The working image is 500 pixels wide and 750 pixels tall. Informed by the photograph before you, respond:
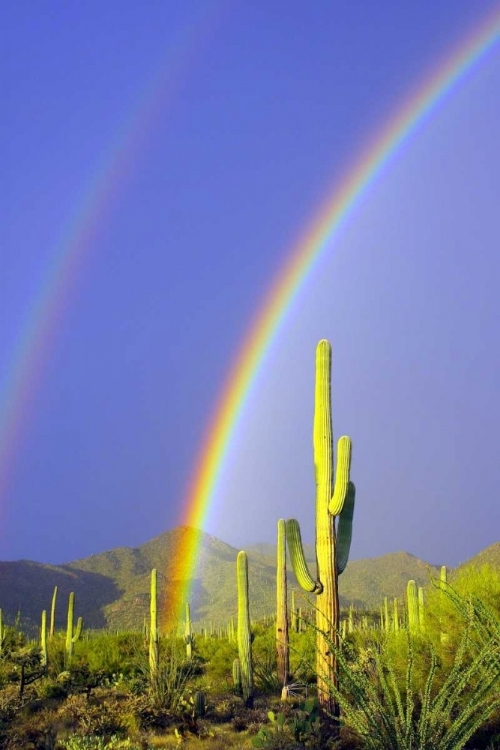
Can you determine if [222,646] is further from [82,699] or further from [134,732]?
[134,732]

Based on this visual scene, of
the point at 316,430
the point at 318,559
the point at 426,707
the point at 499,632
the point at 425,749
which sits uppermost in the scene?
the point at 316,430

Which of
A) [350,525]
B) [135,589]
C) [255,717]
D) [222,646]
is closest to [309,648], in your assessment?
[222,646]

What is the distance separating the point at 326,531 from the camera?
37.9 feet

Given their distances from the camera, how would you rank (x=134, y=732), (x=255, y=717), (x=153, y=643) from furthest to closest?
(x=153, y=643) < (x=255, y=717) < (x=134, y=732)

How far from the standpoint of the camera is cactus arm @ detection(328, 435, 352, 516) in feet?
37.4

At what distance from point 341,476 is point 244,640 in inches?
282

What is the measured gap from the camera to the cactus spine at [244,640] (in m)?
15.6

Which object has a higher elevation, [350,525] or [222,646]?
[350,525]

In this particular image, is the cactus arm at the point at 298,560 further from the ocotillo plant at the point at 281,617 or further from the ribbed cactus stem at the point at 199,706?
the ribbed cactus stem at the point at 199,706

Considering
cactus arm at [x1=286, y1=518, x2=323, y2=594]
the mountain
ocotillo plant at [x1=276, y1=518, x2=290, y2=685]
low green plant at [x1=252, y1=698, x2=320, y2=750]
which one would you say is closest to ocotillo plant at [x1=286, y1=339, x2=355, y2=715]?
cactus arm at [x1=286, y1=518, x2=323, y2=594]

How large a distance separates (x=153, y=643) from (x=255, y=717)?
20.5ft

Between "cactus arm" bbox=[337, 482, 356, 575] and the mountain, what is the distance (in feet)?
134

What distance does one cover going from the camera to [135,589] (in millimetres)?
70438

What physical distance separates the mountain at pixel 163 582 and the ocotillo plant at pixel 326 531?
135ft
